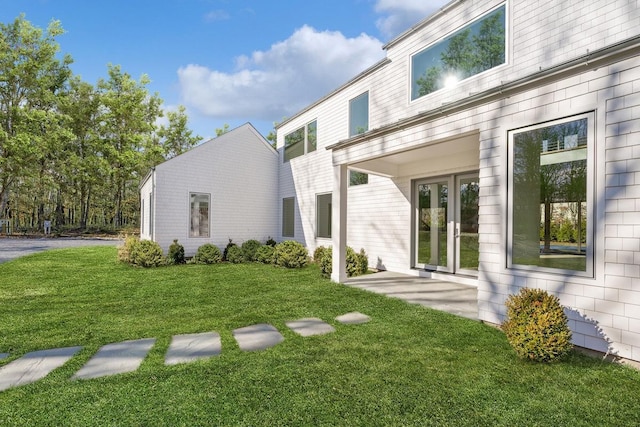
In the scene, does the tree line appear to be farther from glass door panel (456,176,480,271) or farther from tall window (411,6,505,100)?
glass door panel (456,176,480,271)

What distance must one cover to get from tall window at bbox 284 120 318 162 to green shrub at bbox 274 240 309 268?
3762mm

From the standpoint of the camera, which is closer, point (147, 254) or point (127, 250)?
point (147, 254)

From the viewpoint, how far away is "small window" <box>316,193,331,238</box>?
421 inches

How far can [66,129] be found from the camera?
20438 mm

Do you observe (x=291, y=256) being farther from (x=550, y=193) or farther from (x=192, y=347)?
(x=550, y=193)

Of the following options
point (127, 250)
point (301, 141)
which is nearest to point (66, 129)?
point (127, 250)

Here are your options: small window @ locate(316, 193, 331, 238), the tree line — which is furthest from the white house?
the tree line

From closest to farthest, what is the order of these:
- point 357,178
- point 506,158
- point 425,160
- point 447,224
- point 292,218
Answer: point 506,158 → point 447,224 → point 425,160 → point 357,178 → point 292,218

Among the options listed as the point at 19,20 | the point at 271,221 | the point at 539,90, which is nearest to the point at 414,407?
the point at 539,90

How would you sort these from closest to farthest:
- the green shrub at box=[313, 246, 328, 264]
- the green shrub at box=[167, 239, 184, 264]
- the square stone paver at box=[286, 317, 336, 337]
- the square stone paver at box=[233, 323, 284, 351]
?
the square stone paver at box=[233, 323, 284, 351] → the square stone paver at box=[286, 317, 336, 337] → the green shrub at box=[313, 246, 328, 264] → the green shrub at box=[167, 239, 184, 264]

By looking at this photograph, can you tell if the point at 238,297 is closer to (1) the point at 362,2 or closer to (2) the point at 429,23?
(2) the point at 429,23

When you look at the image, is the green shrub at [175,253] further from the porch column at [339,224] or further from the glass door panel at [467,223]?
the glass door panel at [467,223]

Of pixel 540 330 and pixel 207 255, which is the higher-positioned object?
pixel 540 330

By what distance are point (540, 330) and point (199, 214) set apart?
1011 centimetres
